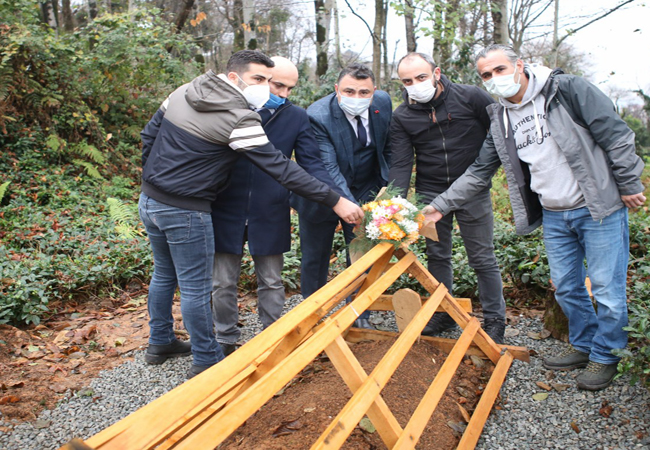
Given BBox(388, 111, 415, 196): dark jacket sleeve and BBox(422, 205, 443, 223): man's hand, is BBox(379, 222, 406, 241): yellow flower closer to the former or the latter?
BBox(422, 205, 443, 223): man's hand

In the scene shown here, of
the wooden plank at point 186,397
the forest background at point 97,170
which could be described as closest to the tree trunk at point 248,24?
the forest background at point 97,170

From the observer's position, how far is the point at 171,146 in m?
3.11

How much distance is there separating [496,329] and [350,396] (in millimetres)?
1496

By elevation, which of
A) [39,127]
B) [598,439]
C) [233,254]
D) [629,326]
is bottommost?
[598,439]

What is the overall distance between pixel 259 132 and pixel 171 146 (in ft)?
1.75

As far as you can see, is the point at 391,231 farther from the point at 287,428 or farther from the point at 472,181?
the point at 287,428

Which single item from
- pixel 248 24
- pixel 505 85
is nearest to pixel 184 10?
pixel 248 24

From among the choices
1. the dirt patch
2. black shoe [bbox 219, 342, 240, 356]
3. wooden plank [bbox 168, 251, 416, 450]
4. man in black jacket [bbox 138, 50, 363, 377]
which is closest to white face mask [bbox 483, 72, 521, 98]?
man in black jacket [bbox 138, 50, 363, 377]

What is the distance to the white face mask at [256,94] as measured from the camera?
10.7 ft

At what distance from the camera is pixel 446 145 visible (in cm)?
379

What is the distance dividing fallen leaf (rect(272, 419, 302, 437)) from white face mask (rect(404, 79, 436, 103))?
227cm

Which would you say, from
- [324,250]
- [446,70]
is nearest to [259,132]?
[324,250]

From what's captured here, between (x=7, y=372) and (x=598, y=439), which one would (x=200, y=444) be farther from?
(x=7, y=372)

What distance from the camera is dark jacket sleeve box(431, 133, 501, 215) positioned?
3582 mm
